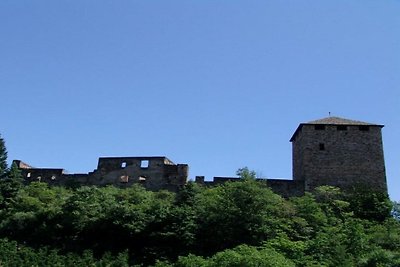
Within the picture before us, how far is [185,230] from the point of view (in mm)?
26719

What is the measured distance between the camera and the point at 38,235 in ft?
92.2

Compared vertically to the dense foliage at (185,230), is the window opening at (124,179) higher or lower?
higher

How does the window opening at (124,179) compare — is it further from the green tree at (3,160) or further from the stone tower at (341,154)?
the stone tower at (341,154)

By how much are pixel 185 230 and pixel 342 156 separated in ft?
43.4

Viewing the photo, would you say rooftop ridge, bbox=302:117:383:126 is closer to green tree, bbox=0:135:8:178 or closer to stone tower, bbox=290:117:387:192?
stone tower, bbox=290:117:387:192

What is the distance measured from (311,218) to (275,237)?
380cm

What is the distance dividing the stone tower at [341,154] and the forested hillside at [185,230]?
4.31m

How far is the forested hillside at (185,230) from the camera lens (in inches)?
971

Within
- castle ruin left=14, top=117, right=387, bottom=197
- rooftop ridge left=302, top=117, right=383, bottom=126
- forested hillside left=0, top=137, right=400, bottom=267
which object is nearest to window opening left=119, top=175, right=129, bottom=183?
castle ruin left=14, top=117, right=387, bottom=197

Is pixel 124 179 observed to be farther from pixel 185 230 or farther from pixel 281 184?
pixel 185 230

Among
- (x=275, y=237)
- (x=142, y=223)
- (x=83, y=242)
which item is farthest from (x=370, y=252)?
(x=83, y=242)

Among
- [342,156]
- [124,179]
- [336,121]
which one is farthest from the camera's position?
[336,121]

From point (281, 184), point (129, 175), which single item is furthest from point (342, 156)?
point (129, 175)

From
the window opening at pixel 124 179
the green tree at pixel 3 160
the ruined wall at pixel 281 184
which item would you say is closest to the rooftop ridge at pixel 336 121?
the ruined wall at pixel 281 184
